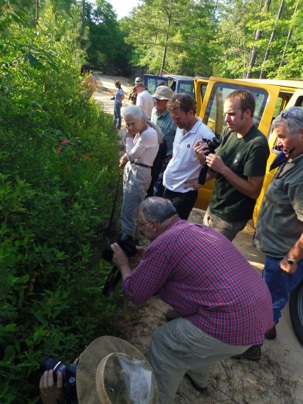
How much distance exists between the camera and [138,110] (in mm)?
3188

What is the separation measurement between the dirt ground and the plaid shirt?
3.12 feet

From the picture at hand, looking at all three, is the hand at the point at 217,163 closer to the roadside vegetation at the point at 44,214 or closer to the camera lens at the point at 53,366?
the roadside vegetation at the point at 44,214

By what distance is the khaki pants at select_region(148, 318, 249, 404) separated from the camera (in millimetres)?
1733

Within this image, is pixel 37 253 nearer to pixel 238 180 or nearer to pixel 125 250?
pixel 125 250

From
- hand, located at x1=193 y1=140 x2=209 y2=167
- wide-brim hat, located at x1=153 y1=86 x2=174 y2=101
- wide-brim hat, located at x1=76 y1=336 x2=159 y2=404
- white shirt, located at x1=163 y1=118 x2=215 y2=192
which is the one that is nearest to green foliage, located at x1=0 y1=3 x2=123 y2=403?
wide-brim hat, located at x1=76 y1=336 x2=159 y2=404

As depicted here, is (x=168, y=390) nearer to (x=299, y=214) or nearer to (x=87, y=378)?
(x=87, y=378)

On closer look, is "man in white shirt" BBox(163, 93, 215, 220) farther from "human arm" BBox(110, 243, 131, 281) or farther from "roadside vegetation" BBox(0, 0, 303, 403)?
"human arm" BBox(110, 243, 131, 281)

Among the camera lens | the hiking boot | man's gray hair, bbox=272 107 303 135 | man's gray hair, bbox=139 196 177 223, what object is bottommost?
the hiking boot

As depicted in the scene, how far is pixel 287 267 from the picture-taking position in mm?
2258

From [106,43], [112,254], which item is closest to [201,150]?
[112,254]

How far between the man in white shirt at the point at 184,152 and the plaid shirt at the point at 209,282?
139 cm

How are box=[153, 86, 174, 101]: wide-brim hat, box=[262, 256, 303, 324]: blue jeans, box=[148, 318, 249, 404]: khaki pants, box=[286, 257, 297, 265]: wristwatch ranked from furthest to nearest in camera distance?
box=[153, 86, 174, 101]: wide-brim hat, box=[262, 256, 303, 324]: blue jeans, box=[286, 257, 297, 265]: wristwatch, box=[148, 318, 249, 404]: khaki pants

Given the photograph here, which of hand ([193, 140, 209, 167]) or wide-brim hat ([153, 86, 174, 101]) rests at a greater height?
wide-brim hat ([153, 86, 174, 101])

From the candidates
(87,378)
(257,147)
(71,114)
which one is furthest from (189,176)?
(71,114)
